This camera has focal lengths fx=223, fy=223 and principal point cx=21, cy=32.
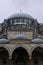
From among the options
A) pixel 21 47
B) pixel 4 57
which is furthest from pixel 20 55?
pixel 4 57

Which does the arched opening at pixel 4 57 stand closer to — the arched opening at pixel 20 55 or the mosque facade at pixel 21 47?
the mosque facade at pixel 21 47

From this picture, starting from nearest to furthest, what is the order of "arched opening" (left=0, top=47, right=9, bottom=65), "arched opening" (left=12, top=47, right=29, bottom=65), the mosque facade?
1. the mosque facade
2. "arched opening" (left=12, top=47, right=29, bottom=65)
3. "arched opening" (left=0, top=47, right=9, bottom=65)

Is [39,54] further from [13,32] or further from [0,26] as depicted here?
[0,26]

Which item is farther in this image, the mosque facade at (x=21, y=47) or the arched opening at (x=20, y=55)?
the arched opening at (x=20, y=55)

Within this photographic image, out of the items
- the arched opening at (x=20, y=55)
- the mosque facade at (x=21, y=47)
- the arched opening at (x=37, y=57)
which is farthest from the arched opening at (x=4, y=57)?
the arched opening at (x=37, y=57)

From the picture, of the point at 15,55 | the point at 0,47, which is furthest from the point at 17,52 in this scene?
the point at 0,47

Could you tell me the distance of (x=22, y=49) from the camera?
21.3 m

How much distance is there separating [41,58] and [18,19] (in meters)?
7.13

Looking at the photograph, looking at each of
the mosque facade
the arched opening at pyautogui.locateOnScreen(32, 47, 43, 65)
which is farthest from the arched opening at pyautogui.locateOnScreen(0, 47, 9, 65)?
the arched opening at pyautogui.locateOnScreen(32, 47, 43, 65)

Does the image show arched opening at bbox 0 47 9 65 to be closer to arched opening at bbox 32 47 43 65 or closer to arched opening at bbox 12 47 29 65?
arched opening at bbox 12 47 29 65

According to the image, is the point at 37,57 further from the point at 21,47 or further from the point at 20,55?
the point at 21,47

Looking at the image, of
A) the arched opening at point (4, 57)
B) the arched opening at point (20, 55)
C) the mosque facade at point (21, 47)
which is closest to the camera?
the mosque facade at point (21, 47)

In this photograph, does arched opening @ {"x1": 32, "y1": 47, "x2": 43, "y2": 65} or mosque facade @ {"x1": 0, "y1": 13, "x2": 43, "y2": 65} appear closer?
mosque facade @ {"x1": 0, "y1": 13, "x2": 43, "y2": 65}

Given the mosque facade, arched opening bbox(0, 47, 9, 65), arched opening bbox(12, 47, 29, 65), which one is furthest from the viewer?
arched opening bbox(0, 47, 9, 65)
